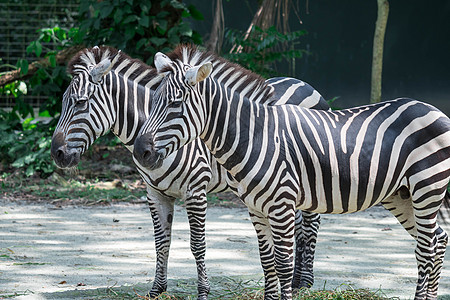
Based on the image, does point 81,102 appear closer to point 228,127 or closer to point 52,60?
point 228,127

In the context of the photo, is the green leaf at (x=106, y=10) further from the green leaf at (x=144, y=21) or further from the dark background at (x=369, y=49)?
the dark background at (x=369, y=49)

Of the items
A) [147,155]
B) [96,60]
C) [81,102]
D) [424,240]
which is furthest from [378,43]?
[147,155]

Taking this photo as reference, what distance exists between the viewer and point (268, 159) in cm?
337

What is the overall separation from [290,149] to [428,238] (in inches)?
43.5

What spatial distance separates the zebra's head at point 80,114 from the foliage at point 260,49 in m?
4.95

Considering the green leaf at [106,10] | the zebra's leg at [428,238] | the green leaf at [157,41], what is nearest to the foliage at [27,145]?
the green leaf at [106,10]

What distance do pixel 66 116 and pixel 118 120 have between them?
0.37 metres

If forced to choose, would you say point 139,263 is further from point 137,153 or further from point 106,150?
point 106,150

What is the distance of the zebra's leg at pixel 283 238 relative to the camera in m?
3.33

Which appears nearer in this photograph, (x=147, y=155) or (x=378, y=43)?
(x=147, y=155)

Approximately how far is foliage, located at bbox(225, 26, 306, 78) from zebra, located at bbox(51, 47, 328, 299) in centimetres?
436

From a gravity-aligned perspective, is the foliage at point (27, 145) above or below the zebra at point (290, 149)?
below

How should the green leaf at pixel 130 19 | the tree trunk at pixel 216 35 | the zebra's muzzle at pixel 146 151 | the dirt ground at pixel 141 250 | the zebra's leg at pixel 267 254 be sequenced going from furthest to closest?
the tree trunk at pixel 216 35 → the green leaf at pixel 130 19 → the dirt ground at pixel 141 250 → the zebra's leg at pixel 267 254 → the zebra's muzzle at pixel 146 151

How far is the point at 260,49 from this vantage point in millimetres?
8648
